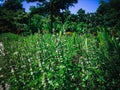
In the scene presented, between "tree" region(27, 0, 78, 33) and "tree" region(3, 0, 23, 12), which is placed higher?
"tree" region(3, 0, 23, 12)

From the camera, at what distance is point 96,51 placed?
5.20 m

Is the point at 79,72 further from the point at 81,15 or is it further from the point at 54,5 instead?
the point at 81,15

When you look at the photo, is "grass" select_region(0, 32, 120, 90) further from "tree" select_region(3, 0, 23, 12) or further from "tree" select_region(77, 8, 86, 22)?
"tree" select_region(3, 0, 23, 12)

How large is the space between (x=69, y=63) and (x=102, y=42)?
731mm

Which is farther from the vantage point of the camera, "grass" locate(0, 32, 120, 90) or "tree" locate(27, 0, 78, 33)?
"tree" locate(27, 0, 78, 33)

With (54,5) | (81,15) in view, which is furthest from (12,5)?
(54,5)

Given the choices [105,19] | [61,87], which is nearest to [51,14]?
[105,19]

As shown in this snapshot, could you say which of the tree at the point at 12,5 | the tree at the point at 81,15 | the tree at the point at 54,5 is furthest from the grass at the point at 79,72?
the tree at the point at 12,5

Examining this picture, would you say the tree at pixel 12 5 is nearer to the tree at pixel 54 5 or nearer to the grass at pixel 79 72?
the tree at pixel 54 5

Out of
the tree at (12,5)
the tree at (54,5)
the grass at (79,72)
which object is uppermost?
the tree at (12,5)

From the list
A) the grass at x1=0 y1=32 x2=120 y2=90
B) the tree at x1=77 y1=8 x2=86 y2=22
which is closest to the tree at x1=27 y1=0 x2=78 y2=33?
the tree at x1=77 y1=8 x2=86 y2=22

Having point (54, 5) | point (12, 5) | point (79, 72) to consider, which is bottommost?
point (79, 72)

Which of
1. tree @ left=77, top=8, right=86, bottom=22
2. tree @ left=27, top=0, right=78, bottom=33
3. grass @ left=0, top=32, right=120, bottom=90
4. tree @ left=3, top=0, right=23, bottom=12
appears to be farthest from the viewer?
tree @ left=3, top=0, right=23, bottom=12

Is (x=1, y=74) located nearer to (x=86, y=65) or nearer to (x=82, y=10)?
(x=86, y=65)
